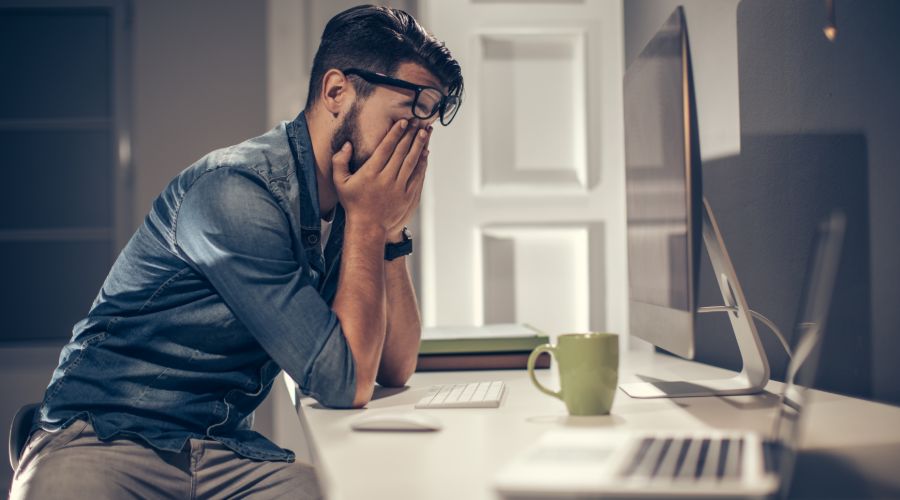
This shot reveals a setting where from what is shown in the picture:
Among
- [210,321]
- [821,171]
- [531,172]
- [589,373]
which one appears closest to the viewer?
[589,373]

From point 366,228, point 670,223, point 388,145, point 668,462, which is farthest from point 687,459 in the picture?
point 388,145

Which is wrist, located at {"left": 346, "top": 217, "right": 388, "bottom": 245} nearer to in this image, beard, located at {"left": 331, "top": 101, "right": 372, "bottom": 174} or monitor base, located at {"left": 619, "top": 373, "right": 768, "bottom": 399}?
beard, located at {"left": 331, "top": 101, "right": 372, "bottom": 174}

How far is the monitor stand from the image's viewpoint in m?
1.18

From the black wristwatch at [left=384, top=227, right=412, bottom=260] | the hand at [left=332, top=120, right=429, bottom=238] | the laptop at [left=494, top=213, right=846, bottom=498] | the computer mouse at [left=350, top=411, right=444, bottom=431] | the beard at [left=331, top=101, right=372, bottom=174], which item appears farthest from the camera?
the black wristwatch at [left=384, top=227, right=412, bottom=260]

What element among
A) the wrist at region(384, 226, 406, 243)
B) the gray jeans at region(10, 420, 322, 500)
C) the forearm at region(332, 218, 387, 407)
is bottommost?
the gray jeans at region(10, 420, 322, 500)

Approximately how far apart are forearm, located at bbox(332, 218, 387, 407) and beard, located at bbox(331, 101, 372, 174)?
0.48ft

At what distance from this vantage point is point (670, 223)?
1.11m

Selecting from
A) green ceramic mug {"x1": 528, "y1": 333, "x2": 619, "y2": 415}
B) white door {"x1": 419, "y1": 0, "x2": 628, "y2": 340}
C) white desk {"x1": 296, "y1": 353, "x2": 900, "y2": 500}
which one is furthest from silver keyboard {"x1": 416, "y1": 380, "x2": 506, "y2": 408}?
white door {"x1": 419, "y1": 0, "x2": 628, "y2": 340}

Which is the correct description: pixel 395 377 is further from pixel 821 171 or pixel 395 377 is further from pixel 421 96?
pixel 821 171

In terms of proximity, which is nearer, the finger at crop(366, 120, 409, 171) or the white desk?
the white desk

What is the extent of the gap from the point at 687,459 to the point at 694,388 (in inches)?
25.7

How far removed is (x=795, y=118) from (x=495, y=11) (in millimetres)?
1175

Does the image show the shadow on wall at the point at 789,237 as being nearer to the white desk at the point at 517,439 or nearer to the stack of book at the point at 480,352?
the white desk at the point at 517,439

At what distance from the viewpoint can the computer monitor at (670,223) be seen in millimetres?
1012
